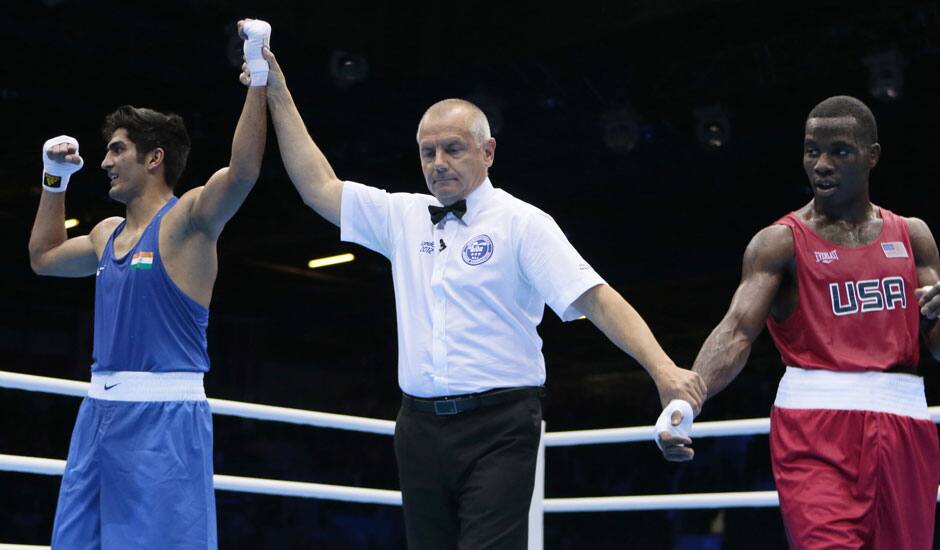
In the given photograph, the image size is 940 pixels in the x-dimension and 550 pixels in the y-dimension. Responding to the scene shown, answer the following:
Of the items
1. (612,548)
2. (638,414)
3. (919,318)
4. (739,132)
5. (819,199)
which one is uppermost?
(739,132)

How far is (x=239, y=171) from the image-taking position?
9.96 feet

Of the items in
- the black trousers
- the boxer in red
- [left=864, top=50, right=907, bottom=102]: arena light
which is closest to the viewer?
the black trousers

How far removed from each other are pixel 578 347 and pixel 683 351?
2.39 metres

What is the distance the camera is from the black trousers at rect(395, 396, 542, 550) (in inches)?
103

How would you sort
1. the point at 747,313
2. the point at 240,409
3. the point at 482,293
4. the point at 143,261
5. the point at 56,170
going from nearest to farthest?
the point at 482,293 < the point at 747,313 < the point at 143,261 < the point at 56,170 < the point at 240,409

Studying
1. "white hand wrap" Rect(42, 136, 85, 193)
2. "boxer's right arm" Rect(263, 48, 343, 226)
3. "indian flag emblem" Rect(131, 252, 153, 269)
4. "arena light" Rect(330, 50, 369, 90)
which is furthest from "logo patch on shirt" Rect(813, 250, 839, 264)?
"arena light" Rect(330, 50, 369, 90)

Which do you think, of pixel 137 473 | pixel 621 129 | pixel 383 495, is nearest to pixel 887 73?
pixel 621 129

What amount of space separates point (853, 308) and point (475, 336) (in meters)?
0.94

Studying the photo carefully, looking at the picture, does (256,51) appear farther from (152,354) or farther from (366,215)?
(152,354)

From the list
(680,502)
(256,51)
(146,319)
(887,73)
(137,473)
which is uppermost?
(887,73)

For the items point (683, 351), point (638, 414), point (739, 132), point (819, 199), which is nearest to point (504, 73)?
point (739, 132)

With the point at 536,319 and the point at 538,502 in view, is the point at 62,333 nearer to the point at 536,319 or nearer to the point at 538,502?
the point at 538,502

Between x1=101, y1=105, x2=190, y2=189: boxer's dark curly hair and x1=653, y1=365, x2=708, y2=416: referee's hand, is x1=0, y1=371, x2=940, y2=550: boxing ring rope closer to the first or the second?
x1=101, y1=105, x2=190, y2=189: boxer's dark curly hair

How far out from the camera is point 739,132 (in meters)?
9.62
